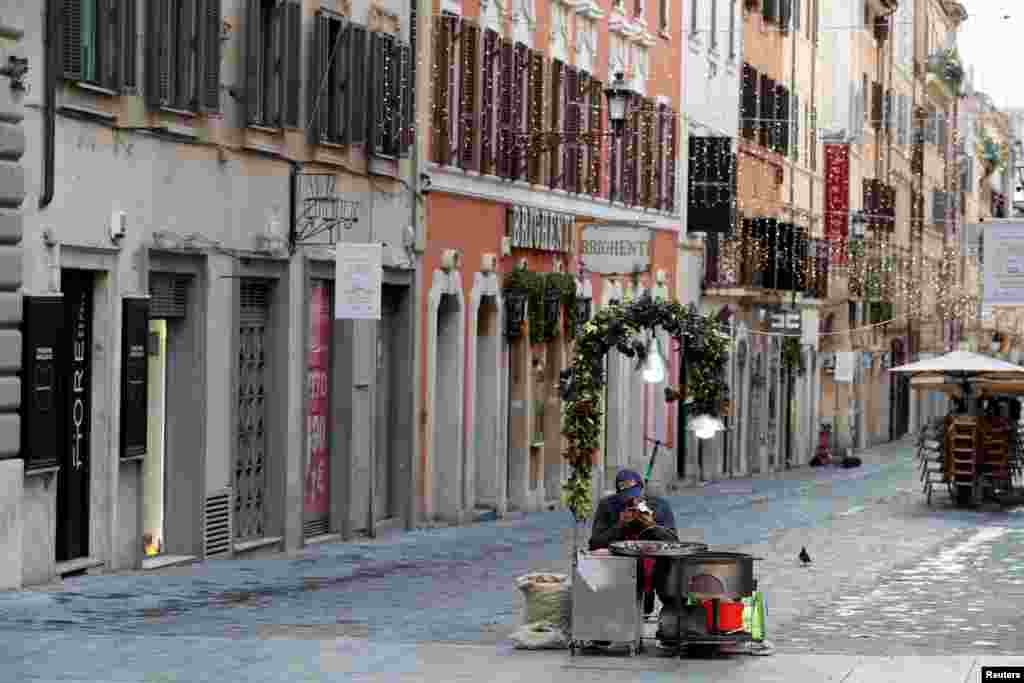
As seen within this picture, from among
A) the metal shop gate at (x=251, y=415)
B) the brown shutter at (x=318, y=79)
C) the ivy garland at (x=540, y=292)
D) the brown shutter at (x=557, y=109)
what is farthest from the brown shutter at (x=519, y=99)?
the metal shop gate at (x=251, y=415)

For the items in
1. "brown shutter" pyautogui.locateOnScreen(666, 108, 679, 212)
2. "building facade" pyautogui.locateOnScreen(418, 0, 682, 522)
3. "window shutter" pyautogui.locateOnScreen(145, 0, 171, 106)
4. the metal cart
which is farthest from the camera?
"brown shutter" pyautogui.locateOnScreen(666, 108, 679, 212)

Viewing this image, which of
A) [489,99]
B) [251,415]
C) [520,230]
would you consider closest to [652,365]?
[251,415]

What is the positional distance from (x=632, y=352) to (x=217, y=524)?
5.81 meters

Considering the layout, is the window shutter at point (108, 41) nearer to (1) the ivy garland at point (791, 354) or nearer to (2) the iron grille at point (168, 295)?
(2) the iron grille at point (168, 295)

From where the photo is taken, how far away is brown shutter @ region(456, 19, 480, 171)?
120ft

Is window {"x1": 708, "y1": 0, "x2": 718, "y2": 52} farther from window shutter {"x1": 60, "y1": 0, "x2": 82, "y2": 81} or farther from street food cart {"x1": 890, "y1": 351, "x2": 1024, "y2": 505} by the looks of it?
window shutter {"x1": 60, "y1": 0, "x2": 82, "y2": 81}

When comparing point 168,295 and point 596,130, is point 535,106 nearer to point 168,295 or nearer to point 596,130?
point 596,130

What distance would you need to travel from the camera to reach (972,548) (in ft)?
104

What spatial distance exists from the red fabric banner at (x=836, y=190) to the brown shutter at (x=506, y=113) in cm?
3298

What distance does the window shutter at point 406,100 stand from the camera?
33.2m

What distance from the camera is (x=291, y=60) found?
94.5 feet

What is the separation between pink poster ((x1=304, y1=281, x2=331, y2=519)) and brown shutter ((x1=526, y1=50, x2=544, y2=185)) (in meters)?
9.27

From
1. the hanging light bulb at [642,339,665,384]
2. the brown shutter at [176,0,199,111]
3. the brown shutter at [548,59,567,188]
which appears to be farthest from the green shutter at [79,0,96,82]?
the brown shutter at [548,59,567,188]

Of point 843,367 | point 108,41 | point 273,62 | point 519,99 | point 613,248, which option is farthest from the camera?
point 843,367
